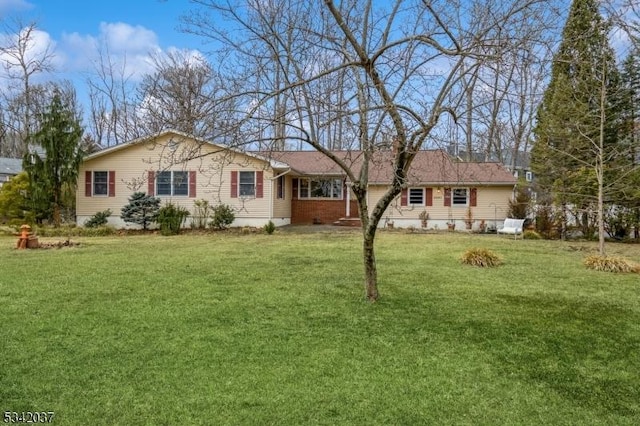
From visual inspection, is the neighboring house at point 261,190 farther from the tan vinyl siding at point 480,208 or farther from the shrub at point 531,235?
the shrub at point 531,235

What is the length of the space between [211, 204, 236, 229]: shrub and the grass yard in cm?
906

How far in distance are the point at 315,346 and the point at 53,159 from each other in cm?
1652

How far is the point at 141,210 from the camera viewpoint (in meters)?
17.7

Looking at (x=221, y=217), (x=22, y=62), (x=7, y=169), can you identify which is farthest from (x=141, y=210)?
(x=7, y=169)

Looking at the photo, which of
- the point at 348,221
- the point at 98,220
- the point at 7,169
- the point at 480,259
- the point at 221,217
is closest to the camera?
the point at 480,259

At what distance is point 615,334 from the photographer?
16.0ft

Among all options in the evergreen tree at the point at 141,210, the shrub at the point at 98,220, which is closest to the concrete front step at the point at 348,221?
the evergreen tree at the point at 141,210

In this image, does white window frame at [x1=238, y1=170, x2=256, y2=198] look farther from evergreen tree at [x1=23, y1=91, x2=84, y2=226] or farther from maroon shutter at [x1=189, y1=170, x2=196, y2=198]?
evergreen tree at [x1=23, y1=91, x2=84, y2=226]

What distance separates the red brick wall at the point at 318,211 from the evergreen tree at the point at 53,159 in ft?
30.6

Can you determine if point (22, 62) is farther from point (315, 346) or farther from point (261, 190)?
point (315, 346)

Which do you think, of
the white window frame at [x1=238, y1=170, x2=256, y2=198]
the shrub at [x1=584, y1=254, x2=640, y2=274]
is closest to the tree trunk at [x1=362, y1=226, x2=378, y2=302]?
the shrub at [x1=584, y1=254, x2=640, y2=274]

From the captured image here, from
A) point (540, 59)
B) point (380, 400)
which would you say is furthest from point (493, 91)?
point (380, 400)

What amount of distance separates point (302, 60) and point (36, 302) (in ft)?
15.2

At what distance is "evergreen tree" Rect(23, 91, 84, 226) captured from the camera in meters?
16.9
